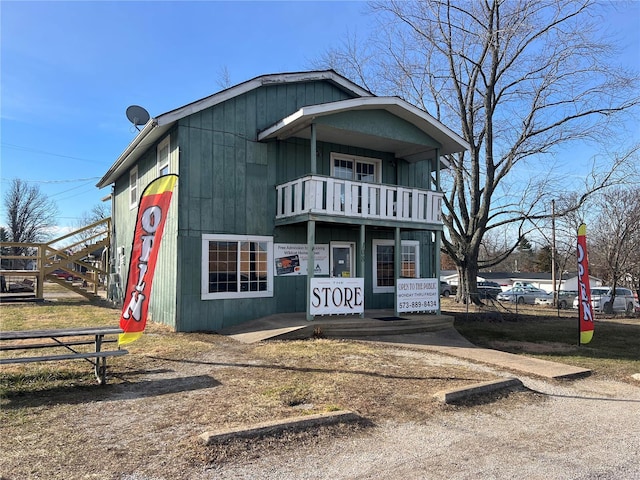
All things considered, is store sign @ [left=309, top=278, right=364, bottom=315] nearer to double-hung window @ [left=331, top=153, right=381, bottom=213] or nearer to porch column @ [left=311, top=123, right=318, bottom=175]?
double-hung window @ [left=331, top=153, right=381, bottom=213]

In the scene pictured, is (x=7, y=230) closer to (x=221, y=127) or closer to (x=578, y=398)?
(x=221, y=127)

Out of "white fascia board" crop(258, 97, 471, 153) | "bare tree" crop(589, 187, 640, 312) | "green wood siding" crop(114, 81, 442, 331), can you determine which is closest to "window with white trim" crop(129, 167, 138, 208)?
"green wood siding" crop(114, 81, 442, 331)

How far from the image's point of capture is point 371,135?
13.4 m

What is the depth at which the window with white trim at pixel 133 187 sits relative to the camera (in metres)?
16.3

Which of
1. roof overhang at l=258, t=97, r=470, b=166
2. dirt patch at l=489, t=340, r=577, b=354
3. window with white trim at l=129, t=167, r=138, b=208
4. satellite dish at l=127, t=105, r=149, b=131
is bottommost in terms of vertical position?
dirt patch at l=489, t=340, r=577, b=354

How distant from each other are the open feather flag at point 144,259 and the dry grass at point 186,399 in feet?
2.71

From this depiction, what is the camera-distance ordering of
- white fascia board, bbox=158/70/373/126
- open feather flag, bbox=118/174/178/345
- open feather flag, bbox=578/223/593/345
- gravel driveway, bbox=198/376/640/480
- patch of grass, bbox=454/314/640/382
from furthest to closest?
white fascia board, bbox=158/70/373/126, open feather flag, bbox=578/223/593/345, patch of grass, bbox=454/314/640/382, open feather flag, bbox=118/174/178/345, gravel driveway, bbox=198/376/640/480

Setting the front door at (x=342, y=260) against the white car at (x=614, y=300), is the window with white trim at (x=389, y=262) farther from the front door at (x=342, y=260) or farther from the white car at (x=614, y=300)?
the white car at (x=614, y=300)

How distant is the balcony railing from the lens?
39.1 ft

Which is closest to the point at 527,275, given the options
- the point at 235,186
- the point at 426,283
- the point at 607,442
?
the point at 426,283

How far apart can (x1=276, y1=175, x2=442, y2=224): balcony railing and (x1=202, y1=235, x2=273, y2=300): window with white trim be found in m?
1.16

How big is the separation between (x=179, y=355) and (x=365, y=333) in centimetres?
480

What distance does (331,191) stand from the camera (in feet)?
39.7

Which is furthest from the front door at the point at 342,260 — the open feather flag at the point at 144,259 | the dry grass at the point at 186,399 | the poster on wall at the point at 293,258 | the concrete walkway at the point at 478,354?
the open feather flag at the point at 144,259
